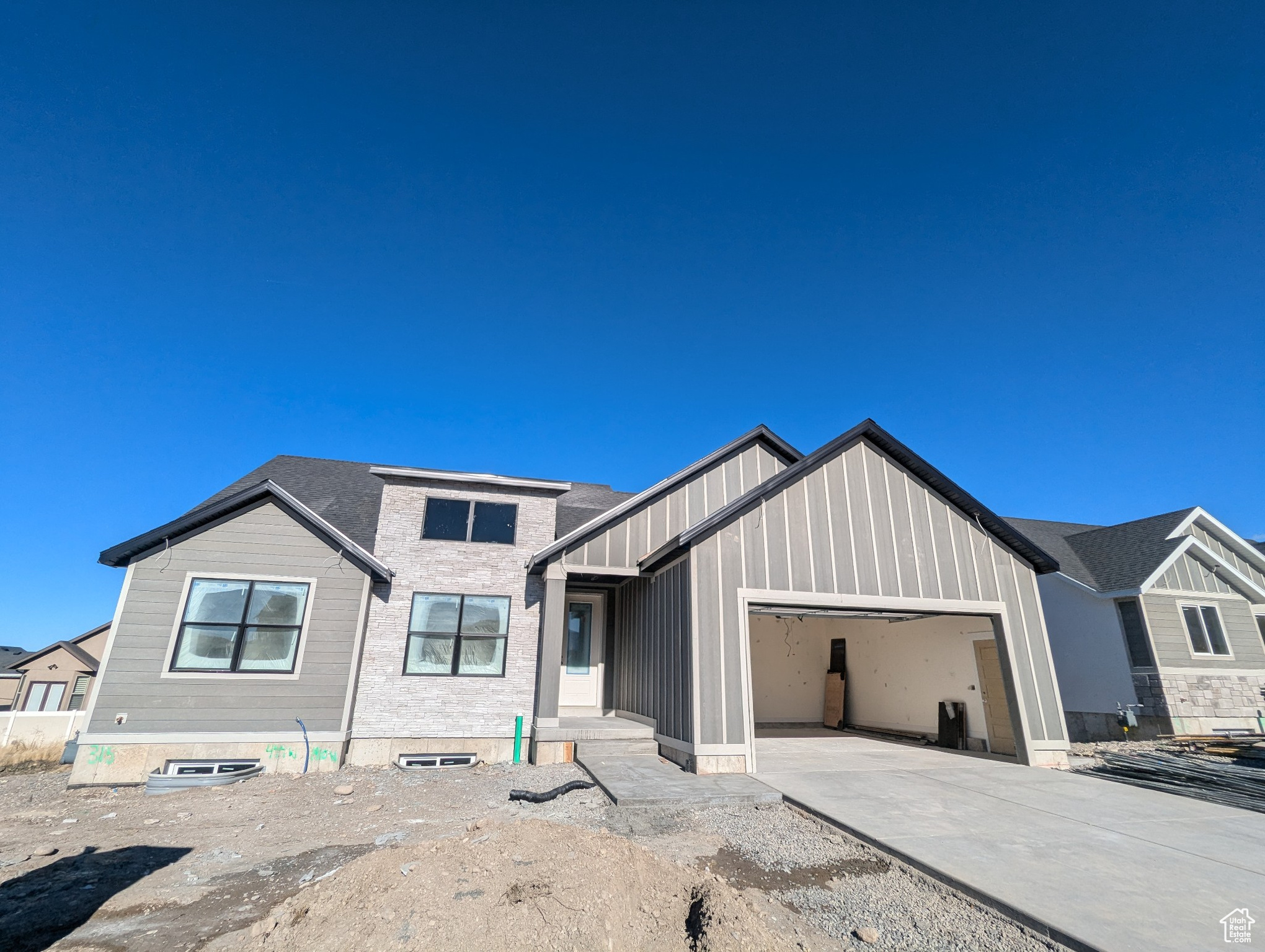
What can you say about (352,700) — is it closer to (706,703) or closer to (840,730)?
(706,703)

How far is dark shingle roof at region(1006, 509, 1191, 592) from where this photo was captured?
581 inches

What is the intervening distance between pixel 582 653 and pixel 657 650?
3.20 m

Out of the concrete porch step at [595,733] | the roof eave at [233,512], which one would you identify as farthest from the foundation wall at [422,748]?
the roof eave at [233,512]

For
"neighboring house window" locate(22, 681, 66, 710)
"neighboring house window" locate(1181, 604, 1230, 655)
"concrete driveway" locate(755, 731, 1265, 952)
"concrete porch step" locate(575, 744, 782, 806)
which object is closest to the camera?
"concrete driveway" locate(755, 731, 1265, 952)

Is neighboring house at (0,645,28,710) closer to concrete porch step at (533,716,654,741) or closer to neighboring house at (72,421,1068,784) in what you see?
neighboring house at (72,421,1068,784)

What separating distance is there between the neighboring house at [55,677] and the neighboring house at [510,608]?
26395mm

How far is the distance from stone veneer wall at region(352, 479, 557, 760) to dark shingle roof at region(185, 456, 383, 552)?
94cm

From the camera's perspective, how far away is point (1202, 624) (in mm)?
14648

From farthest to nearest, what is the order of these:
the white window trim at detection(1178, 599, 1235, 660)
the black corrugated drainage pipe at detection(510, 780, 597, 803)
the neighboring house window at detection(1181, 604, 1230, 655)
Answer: the neighboring house window at detection(1181, 604, 1230, 655) < the white window trim at detection(1178, 599, 1235, 660) < the black corrugated drainage pipe at detection(510, 780, 597, 803)

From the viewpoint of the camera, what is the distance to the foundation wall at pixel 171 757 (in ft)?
28.5

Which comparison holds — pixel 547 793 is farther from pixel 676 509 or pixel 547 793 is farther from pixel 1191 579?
pixel 1191 579

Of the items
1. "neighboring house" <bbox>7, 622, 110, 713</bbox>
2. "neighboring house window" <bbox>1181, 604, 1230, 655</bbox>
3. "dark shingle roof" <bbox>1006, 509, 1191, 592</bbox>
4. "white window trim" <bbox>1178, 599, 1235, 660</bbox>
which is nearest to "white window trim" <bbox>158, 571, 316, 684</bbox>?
"dark shingle roof" <bbox>1006, 509, 1191, 592</bbox>

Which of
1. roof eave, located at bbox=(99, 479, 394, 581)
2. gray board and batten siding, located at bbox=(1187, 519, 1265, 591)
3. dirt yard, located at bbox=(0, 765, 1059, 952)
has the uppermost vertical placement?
gray board and batten siding, located at bbox=(1187, 519, 1265, 591)

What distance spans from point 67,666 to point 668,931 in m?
38.0
